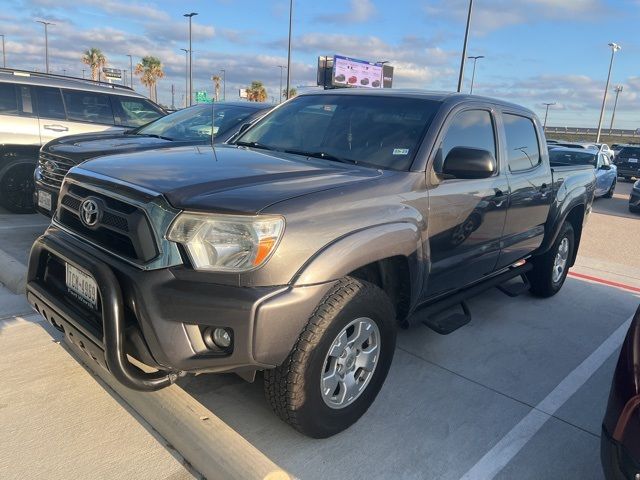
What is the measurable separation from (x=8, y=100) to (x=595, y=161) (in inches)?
528

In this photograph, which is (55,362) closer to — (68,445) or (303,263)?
(68,445)

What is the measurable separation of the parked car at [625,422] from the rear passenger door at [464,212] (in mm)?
1342

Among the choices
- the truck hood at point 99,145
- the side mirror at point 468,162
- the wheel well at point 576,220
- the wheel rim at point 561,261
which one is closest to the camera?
the side mirror at point 468,162

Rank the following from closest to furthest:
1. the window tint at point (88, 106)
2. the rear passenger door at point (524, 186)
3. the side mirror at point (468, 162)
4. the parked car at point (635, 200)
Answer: the side mirror at point (468, 162) → the rear passenger door at point (524, 186) → the window tint at point (88, 106) → the parked car at point (635, 200)

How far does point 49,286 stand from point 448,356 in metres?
2.78

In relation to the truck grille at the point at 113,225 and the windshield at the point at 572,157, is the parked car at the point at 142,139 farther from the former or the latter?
the windshield at the point at 572,157

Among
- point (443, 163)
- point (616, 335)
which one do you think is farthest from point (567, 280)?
point (443, 163)

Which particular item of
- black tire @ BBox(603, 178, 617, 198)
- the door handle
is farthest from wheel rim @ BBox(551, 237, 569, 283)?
black tire @ BBox(603, 178, 617, 198)

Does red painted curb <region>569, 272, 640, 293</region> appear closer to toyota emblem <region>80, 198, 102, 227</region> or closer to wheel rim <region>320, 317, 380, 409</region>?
wheel rim <region>320, 317, 380, 409</region>

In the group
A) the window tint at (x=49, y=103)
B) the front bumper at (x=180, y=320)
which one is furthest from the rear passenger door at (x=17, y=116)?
the front bumper at (x=180, y=320)

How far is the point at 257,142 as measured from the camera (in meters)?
3.92

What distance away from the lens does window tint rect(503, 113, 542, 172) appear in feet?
14.3

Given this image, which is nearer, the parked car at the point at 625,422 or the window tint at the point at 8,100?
the parked car at the point at 625,422

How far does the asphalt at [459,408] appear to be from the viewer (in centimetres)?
273
